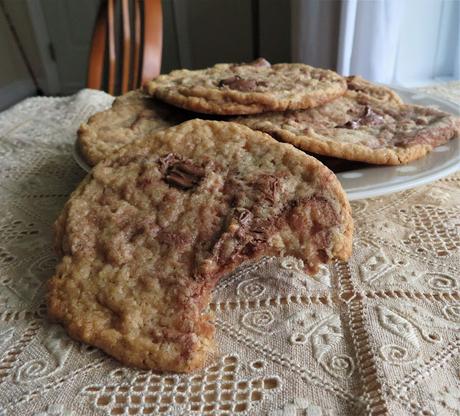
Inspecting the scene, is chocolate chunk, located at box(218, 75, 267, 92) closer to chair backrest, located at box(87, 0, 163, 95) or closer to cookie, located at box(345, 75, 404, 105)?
cookie, located at box(345, 75, 404, 105)

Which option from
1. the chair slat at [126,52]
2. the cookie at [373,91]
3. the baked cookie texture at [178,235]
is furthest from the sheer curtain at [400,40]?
the baked cookie texture at [178,235]

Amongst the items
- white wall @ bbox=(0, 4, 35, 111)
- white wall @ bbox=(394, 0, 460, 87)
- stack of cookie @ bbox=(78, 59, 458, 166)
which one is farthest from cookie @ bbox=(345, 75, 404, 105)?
white wall @ bbox=(0, 4, 35, 111)

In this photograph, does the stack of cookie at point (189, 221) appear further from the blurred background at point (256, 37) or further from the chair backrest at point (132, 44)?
the blurred background at point (256, 37)

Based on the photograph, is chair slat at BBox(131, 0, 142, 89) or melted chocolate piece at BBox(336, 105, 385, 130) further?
chair slat at BBox(131, 0, 142, 89)

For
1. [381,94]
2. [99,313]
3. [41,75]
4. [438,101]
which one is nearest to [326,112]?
[381,94]

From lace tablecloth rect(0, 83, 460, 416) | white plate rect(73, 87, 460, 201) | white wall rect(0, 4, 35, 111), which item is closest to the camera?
lace tablecloth rect(0, 83, 460, 416)

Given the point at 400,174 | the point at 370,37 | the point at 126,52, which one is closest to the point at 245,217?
the point at 400,174
